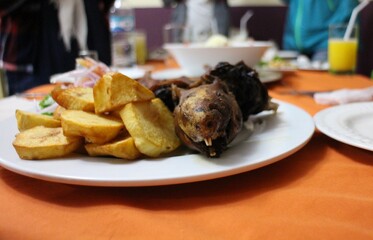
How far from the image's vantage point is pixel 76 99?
2.19ft

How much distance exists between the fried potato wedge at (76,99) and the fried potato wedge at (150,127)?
88mm

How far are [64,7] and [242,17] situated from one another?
300cm

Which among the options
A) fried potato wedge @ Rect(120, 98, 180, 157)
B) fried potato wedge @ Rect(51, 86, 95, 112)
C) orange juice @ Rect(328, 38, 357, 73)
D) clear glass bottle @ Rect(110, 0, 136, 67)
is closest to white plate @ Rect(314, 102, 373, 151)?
fried potato wedge @ Rect(120, 98, 180, 157)

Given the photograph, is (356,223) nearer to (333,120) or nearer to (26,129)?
(333,120)

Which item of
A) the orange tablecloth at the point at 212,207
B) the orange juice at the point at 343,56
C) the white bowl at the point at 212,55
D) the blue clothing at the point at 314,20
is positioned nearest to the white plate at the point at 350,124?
the orange tablecloth at the point at 212,207

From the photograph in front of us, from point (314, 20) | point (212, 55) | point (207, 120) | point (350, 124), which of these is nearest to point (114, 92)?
point (207, 120)

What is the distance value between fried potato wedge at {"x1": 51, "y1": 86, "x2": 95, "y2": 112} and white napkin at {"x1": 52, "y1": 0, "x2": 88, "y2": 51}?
1542 mm

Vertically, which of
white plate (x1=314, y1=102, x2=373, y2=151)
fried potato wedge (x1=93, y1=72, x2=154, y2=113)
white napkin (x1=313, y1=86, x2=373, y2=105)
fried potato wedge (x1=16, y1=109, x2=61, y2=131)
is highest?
fried potato wedge (x1=93, y1=72, x2=154, y2=113)

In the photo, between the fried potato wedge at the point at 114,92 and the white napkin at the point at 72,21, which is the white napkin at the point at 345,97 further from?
the white napkin at the point at 72,21

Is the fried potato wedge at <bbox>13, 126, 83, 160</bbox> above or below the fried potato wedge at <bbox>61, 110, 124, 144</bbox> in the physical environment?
below

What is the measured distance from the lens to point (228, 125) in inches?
22.1

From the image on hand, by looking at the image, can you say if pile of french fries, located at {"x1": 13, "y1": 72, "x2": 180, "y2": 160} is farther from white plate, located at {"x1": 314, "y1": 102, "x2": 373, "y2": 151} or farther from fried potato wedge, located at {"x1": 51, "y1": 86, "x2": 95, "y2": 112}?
white plate, located at {"x1": 314, "y1": 102, "x2": 373, "y2": 151}

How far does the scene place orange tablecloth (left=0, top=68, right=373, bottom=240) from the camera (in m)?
0.42

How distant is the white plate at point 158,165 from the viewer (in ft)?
1.60
